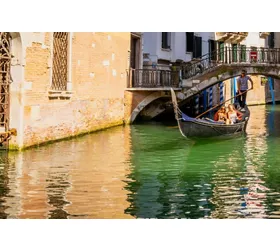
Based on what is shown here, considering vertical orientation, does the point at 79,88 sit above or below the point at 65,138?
above

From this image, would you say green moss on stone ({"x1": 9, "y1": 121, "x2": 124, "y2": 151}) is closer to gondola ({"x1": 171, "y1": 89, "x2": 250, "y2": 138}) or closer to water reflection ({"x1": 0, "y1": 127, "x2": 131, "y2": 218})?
water reflection ({"x1": 0, "y1": 127, "x2": 131, "y2": 218})

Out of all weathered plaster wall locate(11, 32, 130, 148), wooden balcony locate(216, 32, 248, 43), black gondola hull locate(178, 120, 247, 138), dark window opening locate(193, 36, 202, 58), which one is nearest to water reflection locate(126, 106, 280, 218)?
black gondola hull locate(178, 120, 247, 138)

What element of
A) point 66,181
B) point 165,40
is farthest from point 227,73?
point 66,181

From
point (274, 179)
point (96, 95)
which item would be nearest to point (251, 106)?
point (96, 95)

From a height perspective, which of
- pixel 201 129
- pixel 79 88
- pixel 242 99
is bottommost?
pixel 201 129

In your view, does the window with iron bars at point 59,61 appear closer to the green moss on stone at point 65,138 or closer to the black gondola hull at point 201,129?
the green moss on stone at point 65,138

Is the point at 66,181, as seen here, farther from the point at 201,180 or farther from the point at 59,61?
the point at 59,61

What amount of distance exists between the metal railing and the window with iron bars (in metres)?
4.04

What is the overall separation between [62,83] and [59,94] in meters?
0.35

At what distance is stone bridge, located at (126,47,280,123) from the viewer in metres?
11.5

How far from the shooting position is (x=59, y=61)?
7965 millimetres
